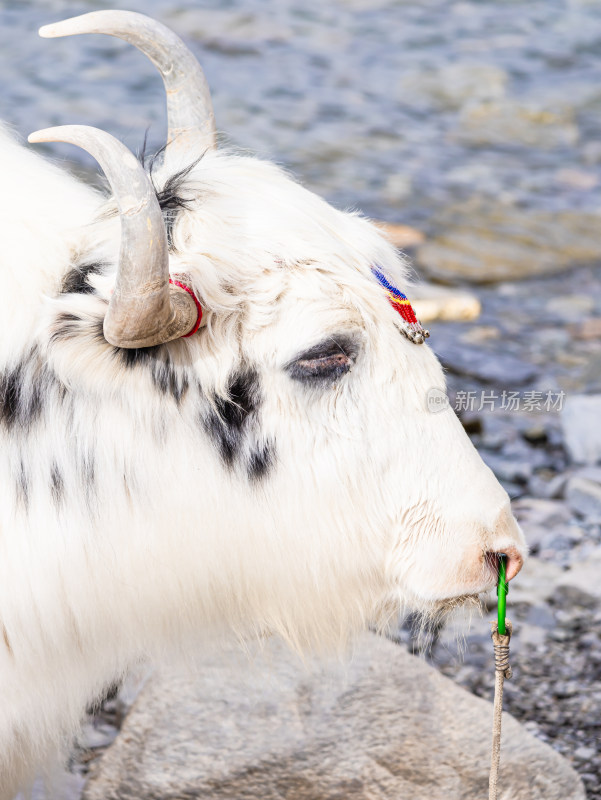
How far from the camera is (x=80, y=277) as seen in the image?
76.8 inches

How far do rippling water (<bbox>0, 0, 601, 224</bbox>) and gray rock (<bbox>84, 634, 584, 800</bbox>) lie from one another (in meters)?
4.88

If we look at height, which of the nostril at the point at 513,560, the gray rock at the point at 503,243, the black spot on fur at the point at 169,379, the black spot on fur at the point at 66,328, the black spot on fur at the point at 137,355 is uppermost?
the black spot on fur at the point at 66,328

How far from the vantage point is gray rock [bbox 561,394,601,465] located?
4363 millimetres

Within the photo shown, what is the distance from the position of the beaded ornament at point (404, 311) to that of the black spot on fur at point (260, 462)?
1.17ft

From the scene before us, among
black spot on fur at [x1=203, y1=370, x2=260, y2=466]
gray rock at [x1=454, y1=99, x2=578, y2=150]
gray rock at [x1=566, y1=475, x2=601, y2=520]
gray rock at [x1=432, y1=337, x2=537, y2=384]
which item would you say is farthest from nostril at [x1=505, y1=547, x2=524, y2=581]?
gray rock at [x1=454, y1=99, x2=578, y2=150]

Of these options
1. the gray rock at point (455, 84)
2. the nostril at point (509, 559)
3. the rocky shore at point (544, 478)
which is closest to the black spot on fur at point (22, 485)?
the nostril at point (509, 559)

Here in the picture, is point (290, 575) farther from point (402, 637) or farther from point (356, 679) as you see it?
point (402, 637)

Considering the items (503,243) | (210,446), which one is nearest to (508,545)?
(210,446)

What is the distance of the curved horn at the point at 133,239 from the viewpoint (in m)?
1.71

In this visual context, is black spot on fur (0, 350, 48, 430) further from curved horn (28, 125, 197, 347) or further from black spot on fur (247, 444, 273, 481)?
black spot on fur (247, 444, 273, 481)

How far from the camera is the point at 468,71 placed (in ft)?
33.3

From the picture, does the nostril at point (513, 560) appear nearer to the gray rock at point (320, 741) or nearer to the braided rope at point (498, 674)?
the braided rope at point (498, 674)

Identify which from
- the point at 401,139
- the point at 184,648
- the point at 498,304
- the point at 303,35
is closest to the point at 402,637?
the point at 184,648

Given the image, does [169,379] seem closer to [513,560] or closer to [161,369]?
[161,369]
